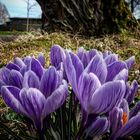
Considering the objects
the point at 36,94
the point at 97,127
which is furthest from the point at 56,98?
the point at 97,127

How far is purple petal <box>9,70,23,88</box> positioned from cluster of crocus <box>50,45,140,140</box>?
18cm

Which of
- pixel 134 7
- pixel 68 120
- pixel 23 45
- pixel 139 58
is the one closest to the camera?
pixel 68 120

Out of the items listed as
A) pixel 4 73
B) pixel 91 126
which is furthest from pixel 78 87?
pixel 4 73

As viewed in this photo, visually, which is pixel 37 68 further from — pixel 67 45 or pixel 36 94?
pixel 67 45

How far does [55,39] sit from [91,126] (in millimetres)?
6171

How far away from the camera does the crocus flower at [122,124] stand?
4.82 feet

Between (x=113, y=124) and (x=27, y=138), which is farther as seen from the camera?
(x=27, y=138)

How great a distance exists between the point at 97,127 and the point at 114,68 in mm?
224

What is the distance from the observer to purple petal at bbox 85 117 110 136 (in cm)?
144

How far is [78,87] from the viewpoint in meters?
1.43

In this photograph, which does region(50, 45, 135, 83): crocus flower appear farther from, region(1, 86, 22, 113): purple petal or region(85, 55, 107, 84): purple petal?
region(1, 86, 22, 113): purple petal

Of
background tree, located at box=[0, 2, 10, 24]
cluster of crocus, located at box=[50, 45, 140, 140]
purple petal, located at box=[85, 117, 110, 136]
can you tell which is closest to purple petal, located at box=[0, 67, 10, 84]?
cluster of crocus, located at box=[50, 45, 140, 140]

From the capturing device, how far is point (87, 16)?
893cm

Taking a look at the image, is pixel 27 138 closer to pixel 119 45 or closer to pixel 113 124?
pixel 113 124
